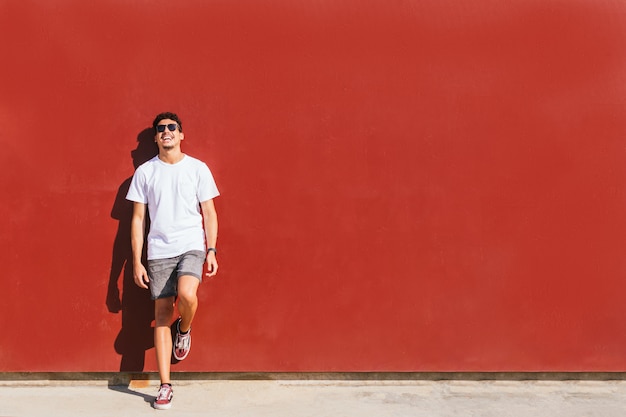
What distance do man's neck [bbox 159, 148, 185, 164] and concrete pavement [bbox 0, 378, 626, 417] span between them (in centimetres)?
159

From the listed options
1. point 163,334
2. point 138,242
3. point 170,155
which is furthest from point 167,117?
point 163,334

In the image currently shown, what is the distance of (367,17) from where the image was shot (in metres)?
4.45

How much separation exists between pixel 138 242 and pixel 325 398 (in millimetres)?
1659

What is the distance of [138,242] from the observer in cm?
427

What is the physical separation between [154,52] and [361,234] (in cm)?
196

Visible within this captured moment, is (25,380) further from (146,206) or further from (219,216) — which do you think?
(219,216)

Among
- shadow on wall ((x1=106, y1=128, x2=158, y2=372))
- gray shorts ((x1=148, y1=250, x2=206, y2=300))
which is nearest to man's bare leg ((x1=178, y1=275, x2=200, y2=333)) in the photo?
gray shorts ((x1=148, y1=250, x2=206, y2=300))

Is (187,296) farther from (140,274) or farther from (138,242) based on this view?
(138,242)

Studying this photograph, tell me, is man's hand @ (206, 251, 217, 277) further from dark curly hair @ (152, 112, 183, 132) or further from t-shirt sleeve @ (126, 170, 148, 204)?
dark curly hair @ (152, 112, 183, 132)

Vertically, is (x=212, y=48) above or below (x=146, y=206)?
above

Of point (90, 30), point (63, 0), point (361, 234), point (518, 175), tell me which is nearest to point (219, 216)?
point (361, 234)

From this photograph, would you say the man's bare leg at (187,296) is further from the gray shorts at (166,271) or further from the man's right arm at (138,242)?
the man's right arm at (138,242)

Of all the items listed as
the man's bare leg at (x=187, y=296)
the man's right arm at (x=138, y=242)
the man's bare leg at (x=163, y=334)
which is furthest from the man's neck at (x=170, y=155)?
the man's bare leg at (x=163, y=334)

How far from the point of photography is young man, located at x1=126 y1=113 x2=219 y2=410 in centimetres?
421
